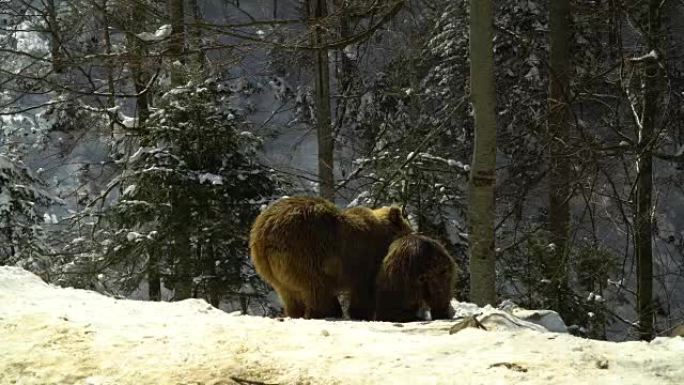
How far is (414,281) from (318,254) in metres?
0.71

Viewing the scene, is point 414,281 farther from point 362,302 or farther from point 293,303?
point 293,303

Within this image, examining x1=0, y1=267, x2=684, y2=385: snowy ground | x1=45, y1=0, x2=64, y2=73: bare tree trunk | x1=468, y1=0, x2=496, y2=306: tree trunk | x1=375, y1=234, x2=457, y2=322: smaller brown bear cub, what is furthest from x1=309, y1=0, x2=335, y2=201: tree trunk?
x1=0, y1=267, x2=684, y2=385: snowy ground

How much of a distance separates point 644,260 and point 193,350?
9777mm

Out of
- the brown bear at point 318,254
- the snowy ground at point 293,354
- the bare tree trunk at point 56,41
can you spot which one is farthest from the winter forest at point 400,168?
the snowy ground at point 293,354

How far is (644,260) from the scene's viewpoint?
11461 mm

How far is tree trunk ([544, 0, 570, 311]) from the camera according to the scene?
10913mm

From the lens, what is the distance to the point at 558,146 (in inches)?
446

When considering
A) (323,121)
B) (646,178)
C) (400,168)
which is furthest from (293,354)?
(323,121)

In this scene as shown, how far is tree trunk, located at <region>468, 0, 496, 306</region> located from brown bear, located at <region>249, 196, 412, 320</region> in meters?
2.02

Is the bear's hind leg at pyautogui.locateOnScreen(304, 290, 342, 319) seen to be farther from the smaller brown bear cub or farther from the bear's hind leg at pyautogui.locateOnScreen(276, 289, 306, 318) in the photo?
the smaller brown bear cub

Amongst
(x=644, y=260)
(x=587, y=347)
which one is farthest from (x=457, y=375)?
(x=644, y=260)

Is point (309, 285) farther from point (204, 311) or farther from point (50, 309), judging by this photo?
point (50, 309)

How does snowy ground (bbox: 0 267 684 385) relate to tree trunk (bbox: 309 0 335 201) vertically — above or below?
below

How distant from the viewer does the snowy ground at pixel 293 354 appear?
2838 millimetres
